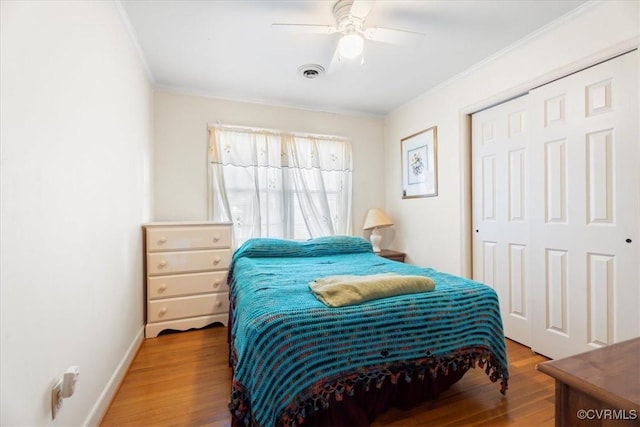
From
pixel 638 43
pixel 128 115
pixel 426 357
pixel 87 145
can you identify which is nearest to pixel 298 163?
pixel 128 115

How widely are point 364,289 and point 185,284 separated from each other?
1937 mm

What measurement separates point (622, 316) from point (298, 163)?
9.93ft

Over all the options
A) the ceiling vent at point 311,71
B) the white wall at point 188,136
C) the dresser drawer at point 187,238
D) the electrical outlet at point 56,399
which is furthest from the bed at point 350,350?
the ceiling vent at point 311,71

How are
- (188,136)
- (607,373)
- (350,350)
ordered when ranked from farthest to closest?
(188,136), (350,350), (607,373)

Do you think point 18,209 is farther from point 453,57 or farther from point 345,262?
point 453,57

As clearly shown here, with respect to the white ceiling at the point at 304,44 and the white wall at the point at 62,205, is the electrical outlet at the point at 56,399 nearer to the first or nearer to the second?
the white wall at the point at 62,205

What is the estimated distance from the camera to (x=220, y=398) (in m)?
1.71

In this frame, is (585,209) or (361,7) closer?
(361,7)

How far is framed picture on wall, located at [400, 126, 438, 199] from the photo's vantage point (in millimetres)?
3229

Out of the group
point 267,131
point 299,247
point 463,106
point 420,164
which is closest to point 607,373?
point 299,247

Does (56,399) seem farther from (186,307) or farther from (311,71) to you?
(311,71)

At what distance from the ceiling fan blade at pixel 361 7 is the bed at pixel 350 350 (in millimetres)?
1596

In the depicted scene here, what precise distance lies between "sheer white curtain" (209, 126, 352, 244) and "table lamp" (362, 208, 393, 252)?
0.28m

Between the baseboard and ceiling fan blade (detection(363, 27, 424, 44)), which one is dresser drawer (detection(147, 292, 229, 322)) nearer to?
the baseboard
